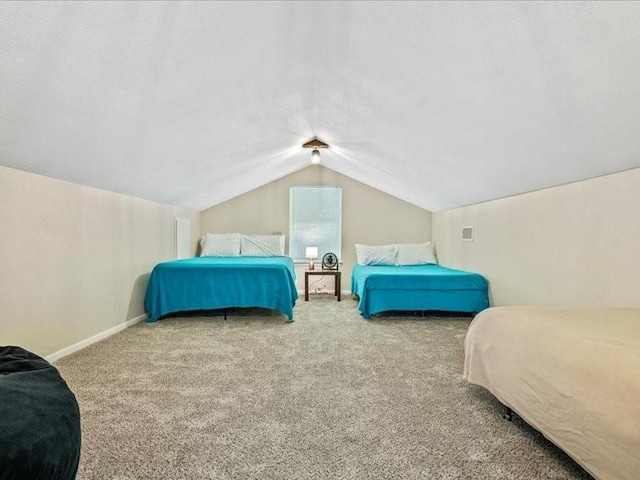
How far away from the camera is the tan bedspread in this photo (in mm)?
1252

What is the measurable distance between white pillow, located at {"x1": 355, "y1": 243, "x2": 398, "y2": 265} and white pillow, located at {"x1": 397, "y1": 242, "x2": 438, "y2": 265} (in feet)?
0.31

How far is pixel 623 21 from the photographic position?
4.72 ft

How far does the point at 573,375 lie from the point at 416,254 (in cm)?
440

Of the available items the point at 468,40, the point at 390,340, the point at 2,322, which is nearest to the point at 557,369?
the point at 468,40

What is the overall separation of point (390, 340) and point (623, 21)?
9.09 ft

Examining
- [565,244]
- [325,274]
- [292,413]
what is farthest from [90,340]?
[565,244]

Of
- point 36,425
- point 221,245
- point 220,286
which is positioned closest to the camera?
point 36,425

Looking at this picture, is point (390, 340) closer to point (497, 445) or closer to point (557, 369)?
point (497, 445)

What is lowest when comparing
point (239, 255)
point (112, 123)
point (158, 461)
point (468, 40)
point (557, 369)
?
point (158, 461)

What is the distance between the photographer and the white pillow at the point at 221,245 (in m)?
5.95

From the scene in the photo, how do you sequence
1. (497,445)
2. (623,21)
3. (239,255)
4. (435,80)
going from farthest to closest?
1. (239,255)
2. (435,80)
3. (497,445)
4. (623,21)

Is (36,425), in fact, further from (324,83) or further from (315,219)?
(315,219)

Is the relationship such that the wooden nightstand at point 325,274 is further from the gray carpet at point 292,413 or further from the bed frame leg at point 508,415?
the bed frame leg at point 508,415

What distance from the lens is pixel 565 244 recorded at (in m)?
3.10
